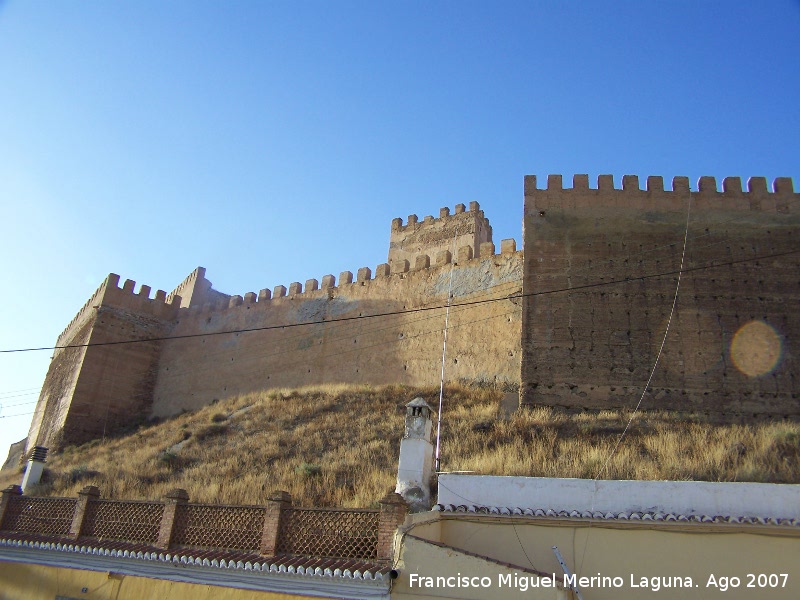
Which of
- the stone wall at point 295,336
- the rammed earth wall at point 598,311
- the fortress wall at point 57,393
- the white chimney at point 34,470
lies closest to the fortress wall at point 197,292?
the stone wall at point 295,336

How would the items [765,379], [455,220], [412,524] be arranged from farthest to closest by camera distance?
[455,220], [765,379], [412,524]

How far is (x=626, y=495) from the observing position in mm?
8055

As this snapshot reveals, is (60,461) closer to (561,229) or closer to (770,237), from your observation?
(561,229)

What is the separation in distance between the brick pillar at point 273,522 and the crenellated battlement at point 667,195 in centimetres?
929

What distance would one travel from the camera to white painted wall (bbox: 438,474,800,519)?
7.61 m

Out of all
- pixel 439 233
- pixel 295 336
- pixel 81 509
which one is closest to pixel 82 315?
pixel 295 336

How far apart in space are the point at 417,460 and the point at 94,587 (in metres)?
4.33

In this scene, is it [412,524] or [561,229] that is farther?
[561,229]

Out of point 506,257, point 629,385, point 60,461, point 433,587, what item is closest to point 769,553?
point 433,587

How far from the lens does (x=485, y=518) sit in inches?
313

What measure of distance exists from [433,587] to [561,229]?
9.80m

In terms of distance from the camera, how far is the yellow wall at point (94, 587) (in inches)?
319

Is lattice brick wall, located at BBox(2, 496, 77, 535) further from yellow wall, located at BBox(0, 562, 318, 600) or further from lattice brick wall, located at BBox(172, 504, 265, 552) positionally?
lattice brick wall, located at BBox(172, 504, 265, 552)

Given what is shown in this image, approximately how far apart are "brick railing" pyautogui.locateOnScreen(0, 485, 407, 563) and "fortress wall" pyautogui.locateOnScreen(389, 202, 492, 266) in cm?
1659
